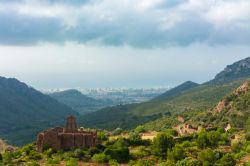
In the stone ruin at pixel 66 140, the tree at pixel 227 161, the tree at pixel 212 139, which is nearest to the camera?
the tree at pixel 227 161

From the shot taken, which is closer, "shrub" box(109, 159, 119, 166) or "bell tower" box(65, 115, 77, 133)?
"shrub" box(109, 159, 119, 166)

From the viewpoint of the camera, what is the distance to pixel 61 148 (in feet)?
246

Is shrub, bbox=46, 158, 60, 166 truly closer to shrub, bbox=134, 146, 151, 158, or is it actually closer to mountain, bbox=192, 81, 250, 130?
shrub, bbox=134, 146, 151, 158

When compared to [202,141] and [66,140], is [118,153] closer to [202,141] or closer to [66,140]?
[66,140]

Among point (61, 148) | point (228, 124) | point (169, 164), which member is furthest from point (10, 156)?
point (228, 124)

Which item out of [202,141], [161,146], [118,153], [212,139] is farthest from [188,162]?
[212,139]

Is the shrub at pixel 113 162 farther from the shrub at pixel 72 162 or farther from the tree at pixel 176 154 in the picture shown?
the tree at pixel 176 154

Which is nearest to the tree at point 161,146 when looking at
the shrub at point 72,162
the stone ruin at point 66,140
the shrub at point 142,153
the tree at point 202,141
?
the shrub at point 142,153

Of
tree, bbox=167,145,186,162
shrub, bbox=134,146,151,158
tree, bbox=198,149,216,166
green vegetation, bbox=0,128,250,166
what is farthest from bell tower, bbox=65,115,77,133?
tree, bbox=198,149,216,166

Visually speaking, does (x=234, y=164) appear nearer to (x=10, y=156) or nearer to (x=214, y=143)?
(x=214, y=143)

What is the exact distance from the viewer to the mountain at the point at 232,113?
106 metres

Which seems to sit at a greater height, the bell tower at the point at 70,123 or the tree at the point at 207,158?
the bell tower at the point at 70,123

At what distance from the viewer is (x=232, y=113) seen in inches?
4427

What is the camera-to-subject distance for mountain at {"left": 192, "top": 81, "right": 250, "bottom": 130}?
10589 cm
